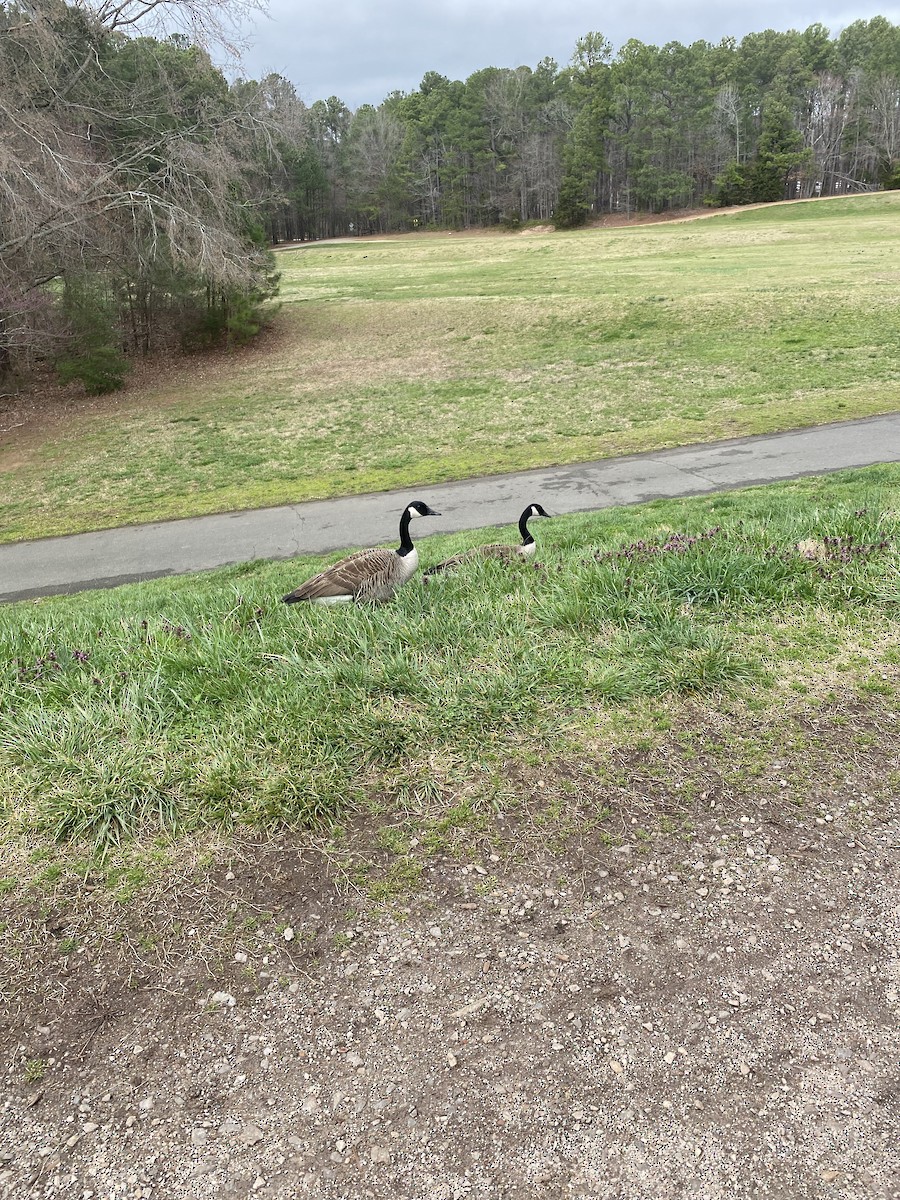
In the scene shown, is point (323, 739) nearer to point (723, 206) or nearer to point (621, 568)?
point (621, 568)

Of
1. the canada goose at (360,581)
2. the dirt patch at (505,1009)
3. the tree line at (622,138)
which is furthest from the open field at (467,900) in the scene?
the tree line at (622,138)

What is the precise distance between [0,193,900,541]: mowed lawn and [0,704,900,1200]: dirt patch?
11.5 m

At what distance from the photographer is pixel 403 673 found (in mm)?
4410

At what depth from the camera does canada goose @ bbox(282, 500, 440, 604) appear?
5.92 m

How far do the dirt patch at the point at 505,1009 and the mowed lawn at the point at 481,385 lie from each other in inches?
453

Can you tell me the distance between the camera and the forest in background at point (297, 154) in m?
19.3

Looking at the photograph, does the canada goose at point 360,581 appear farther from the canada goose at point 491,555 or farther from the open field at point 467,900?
the open field at point 467,900

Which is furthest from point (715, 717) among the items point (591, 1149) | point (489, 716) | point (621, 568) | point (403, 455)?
point (403, 455)

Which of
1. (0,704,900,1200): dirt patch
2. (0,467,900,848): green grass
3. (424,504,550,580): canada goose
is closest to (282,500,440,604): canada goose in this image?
(0,467,900,848): green grass

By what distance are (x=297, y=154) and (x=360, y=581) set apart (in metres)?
33.2

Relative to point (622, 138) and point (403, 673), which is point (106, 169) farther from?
point (622, 138)

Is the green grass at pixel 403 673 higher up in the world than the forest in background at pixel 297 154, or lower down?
lower down

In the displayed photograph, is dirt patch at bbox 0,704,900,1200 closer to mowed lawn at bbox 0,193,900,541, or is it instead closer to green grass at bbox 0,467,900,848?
green grass at bbox 0,467,900,848

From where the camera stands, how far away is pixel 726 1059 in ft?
7.86
